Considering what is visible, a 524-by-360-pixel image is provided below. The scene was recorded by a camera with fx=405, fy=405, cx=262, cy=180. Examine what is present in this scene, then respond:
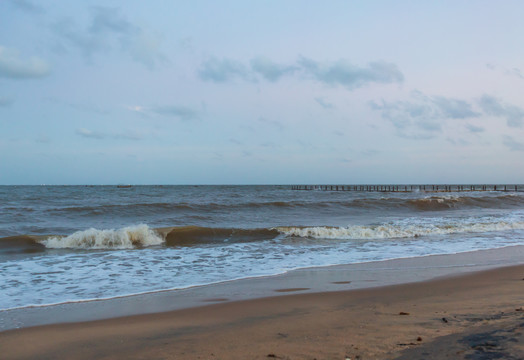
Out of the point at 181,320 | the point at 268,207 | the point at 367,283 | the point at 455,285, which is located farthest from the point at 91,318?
→ the point at 268,207

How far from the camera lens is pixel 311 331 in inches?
176

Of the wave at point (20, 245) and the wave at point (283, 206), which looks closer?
the wave at point (20, 245)

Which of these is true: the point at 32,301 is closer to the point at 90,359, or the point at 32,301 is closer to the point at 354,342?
the point at 90,359

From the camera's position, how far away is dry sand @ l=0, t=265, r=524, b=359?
3.66 m

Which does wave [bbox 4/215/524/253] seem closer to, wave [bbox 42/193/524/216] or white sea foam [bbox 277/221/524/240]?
white sea foam [bbox 277/221/524/240]

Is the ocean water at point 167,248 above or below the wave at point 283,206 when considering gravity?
below

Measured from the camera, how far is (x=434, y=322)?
14.9 feet

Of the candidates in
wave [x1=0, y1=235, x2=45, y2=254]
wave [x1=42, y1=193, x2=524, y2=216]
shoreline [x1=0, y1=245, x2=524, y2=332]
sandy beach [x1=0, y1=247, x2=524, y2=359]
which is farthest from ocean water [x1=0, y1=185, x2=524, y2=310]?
sandy beach [x1=0, y1=247, x2=524, y2=359]

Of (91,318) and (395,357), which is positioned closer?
(395,357)

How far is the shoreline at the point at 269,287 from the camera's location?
5.72 meters

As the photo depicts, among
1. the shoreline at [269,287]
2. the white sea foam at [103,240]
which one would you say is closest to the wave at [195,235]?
the white sea foam at [103,240]

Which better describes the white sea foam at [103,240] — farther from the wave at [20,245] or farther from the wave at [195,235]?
the wave at [20,245]

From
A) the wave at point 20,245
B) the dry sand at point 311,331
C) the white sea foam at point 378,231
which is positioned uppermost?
the dry sand at point 311,331

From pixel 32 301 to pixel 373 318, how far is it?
523cm
